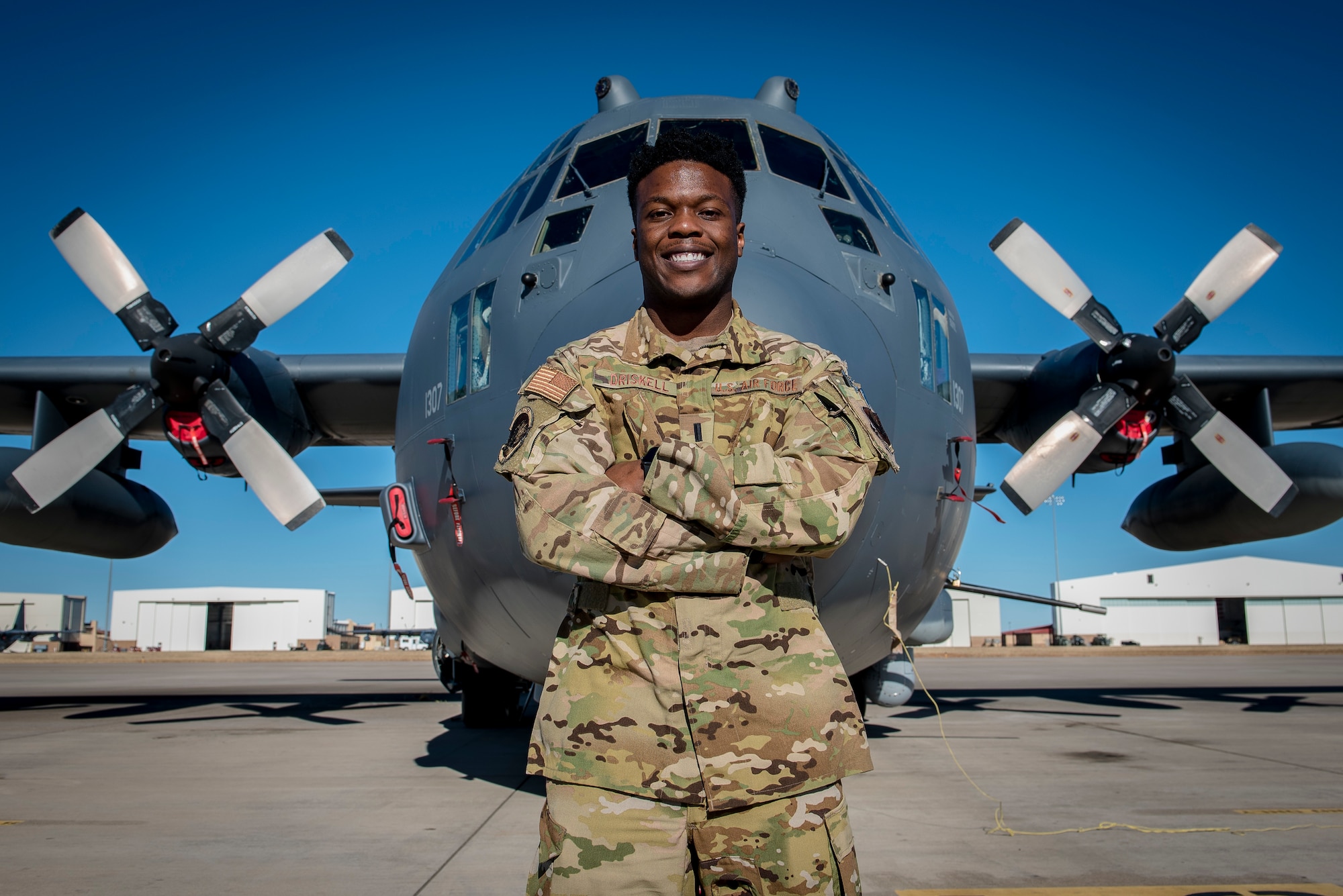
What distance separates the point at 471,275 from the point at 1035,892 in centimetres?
400

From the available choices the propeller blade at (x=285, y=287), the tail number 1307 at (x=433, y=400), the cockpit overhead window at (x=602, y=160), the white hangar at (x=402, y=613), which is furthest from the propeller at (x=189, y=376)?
the white hangar at (x=402, y=613)

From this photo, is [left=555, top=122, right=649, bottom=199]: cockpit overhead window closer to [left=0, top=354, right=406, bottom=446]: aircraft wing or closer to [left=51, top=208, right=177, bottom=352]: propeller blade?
[left=0, top=354, right=406, bottom=446]: aircraft wing

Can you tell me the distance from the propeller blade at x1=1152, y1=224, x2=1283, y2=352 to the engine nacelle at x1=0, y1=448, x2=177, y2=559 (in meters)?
11.5

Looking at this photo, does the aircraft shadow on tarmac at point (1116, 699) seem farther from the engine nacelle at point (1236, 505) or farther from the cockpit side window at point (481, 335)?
the cockpit side window at point (481, 335)

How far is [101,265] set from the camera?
9875 millimetres

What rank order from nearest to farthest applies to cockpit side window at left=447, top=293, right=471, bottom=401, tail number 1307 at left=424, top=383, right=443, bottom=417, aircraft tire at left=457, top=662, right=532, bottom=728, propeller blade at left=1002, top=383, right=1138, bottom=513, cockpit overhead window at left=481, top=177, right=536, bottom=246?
cockpit side window at left=447, top=293, right=471, bottom=401 → tail number 1307 at left=424, top=383, right=443, bottom=417 → cockpit overhead window at left=481, top=177, right=536, bottom=246 → propeller blade at left=1002, top=383, right=1138, bottom=513 → aircraft tire at left=457, top=662, right=532, bottom=728

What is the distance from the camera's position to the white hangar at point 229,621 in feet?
229

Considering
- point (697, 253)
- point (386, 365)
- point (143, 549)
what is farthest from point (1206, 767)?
point (143, 549)

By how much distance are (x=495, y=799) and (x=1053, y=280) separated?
6.78 m

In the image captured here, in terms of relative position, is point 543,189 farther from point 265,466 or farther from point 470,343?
point 265,466

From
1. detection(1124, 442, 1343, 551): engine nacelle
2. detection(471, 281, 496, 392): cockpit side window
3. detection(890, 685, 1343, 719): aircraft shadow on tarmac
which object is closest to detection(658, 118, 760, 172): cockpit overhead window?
detection(471, 281, 496, 392): cockpit side window

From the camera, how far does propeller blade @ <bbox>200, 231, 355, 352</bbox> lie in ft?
30.9

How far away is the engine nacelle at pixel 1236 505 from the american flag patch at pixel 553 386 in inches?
381

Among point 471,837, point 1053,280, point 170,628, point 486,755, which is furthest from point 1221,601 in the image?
point 170,628
